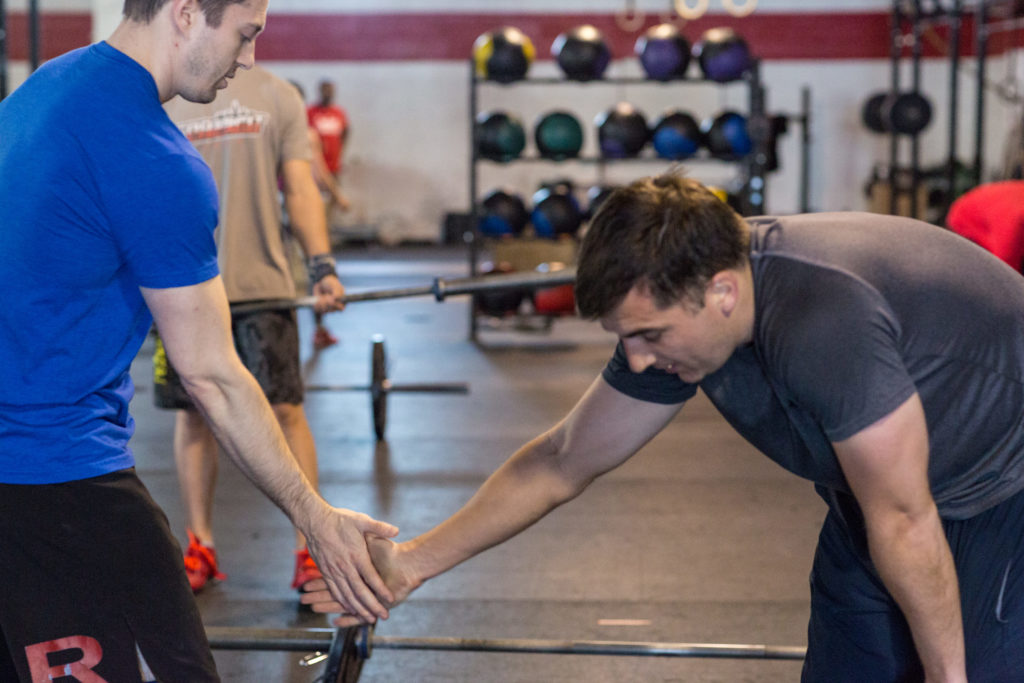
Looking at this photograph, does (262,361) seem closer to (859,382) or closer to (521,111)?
(859,382)

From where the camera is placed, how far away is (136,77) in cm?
127

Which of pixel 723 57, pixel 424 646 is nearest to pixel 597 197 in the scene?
pixel 723 57

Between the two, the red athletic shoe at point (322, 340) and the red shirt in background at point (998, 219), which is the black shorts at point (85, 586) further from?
the red athletic shoe at point (322, 340)

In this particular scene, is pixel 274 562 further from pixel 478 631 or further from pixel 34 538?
pixel 34 538

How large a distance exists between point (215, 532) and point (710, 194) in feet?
7.58

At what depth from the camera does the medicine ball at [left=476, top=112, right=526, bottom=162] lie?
612cm

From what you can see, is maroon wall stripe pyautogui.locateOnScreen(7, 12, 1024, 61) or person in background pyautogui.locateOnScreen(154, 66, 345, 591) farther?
maroon wall stripe pyautogui.locateOnScreen(7, 12, 1024, 61)

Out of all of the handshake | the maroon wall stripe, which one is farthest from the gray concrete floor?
the maroon wall stripe

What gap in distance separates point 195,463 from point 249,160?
0.74 m

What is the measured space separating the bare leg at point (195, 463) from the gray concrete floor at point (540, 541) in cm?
21

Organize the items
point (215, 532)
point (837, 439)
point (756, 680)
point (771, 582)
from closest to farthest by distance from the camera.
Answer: point (837, 439) < point (756, 680) < point (771, 582) < point (215, 532)

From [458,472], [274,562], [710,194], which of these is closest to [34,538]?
[710,194]

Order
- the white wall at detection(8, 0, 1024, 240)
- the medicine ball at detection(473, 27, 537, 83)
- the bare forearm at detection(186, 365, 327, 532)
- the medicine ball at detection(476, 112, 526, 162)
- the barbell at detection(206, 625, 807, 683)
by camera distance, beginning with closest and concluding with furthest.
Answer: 1. the bare forearm at detection(186, 365, 327, 532)
2. the barbell at detection(206, 625, 807, 683)
3. the medicine ball at detection(473, 27, 537, 83)
4. the medicine ball at detection(476, 112, 526, 162)
5. the white wall at detection(8, 0, 1024, 240)

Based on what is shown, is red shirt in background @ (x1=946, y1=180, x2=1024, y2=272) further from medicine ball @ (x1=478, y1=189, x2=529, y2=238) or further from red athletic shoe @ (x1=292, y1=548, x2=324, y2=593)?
medicine ball @ (x1=478, y1=189, x2=529, y2=238)
